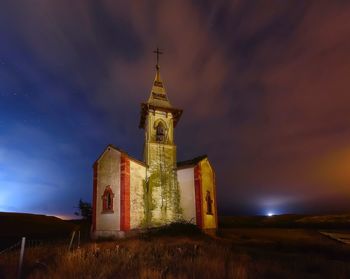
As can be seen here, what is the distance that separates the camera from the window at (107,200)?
20.0 m

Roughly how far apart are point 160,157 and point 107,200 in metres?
5.80

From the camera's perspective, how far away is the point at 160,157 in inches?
897

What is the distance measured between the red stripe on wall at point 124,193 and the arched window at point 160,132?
4.43 meters

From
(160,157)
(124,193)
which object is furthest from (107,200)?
(160,157)

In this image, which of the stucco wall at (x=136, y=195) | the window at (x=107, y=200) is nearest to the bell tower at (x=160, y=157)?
the stucco wall at (x=136, y=195)

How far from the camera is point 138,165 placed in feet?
69.7

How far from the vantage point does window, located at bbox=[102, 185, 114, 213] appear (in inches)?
786

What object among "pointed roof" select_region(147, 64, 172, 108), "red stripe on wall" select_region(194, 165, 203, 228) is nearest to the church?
"red stripe on wall" select_region(194, 165, 203, 228)

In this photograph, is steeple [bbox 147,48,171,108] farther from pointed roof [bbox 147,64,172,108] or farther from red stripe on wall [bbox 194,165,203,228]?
red stripe on wall [bbox 194,165,203,228]

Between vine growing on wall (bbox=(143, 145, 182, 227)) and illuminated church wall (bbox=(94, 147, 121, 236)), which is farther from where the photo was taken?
vine growing on wall (bbox=(143, 145, 182, 227))

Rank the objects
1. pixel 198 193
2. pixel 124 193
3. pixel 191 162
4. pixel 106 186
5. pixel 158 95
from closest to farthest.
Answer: pixel 124 193 → pixel 106 186 → pixel 198 193 → pixel 191 162 → pixel 158 95

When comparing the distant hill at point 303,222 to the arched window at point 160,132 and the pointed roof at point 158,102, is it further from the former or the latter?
the arched window at point 160,132

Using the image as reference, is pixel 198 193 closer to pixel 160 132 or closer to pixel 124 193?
pixel 124 193

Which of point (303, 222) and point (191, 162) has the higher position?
point (191, 162)
